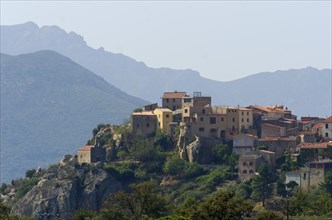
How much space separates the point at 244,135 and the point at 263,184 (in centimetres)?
A: 857

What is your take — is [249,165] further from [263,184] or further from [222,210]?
[222,210]

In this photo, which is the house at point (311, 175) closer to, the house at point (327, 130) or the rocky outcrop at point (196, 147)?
Answer: the house at point (327, 130)

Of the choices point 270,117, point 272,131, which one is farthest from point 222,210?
point 270,117

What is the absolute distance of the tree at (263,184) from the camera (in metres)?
105

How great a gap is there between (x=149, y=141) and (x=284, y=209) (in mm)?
21805

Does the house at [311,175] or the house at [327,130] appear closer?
the house at [311,175]

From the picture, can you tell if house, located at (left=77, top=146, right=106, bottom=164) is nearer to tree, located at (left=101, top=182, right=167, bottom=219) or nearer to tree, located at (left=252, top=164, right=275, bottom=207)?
tree, located at (left=252, top=164, right=275, bottom=207)

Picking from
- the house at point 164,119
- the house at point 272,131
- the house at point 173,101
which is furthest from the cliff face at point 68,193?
the house at point 272,131

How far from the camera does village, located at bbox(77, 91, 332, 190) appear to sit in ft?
356

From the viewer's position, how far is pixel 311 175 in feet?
349

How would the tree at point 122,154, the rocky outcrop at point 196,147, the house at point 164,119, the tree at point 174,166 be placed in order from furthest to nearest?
the house at point 164,119
the tree at point 122,154
the rocky outcrop at point 196,147
the tree at point 174,166

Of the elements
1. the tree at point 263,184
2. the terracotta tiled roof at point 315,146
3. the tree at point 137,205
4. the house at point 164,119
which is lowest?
the tree at point 137,205

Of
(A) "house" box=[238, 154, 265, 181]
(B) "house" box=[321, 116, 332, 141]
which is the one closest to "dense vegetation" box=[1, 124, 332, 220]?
(A) "house" box=[238, 154, 265, 181]

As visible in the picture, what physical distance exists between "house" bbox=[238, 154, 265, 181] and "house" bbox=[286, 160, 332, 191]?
11.7 ft
